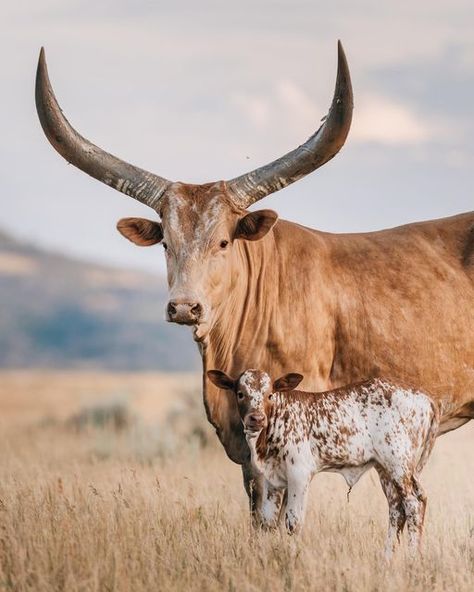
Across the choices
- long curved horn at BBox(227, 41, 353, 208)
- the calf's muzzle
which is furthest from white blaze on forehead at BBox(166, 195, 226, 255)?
the calf's muzzle

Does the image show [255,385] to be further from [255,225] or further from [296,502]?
[255,225]

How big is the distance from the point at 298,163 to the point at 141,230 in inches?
47.8

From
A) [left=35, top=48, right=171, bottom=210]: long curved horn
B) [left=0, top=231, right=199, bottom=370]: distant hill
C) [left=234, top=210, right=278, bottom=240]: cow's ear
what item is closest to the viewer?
[left=234, top=210, right=278, bottom=240]: cow's ear

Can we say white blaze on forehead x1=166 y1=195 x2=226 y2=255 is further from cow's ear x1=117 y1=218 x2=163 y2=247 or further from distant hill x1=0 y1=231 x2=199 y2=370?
distant hill x1=0 y1=231 x2=199 y2=370

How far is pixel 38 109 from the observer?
8.91 m

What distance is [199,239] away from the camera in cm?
787

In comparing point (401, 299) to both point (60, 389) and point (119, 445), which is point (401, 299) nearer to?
point (119, 445)

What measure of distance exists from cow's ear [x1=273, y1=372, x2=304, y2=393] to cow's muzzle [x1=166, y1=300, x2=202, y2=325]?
0.68 meters

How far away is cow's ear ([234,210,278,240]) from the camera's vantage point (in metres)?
8.12

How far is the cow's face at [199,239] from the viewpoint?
7613mm

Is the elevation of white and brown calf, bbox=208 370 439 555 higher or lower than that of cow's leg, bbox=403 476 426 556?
higher

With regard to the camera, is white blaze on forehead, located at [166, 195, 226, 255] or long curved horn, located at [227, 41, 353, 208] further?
long curved horn, located at [227, 41, 353, 208]

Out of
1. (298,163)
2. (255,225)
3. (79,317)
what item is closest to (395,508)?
(255,225)

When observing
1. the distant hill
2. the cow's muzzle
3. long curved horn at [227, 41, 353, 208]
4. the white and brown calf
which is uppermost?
the distant hill
